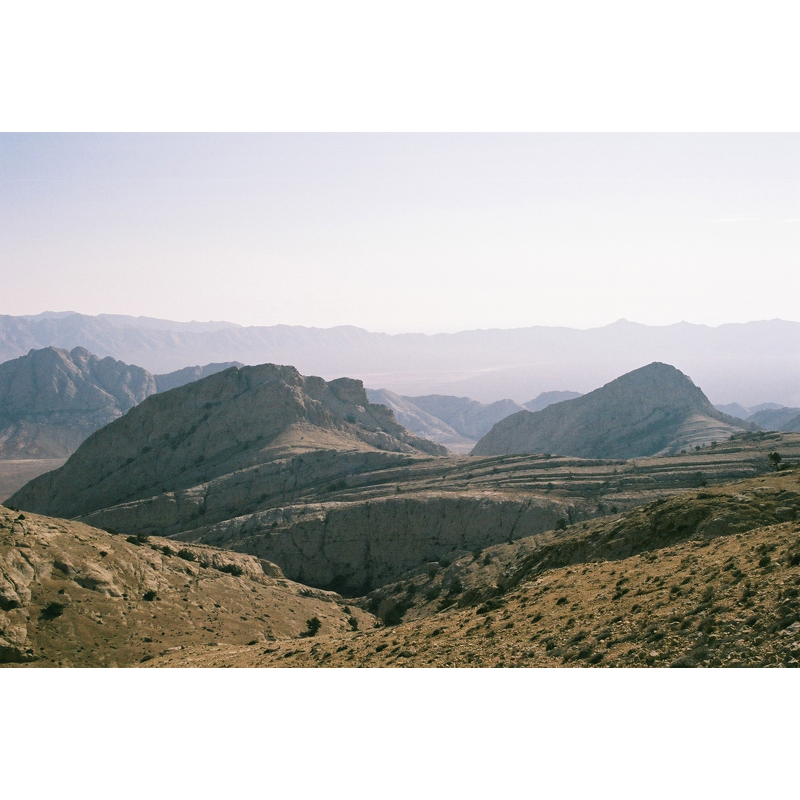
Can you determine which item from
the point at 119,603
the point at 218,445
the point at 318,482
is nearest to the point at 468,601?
the point at 119,603

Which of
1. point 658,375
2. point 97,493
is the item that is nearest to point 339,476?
point 97,493

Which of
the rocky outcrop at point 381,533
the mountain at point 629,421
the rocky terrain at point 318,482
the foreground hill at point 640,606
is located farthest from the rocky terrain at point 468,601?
the mountain at point 629,421

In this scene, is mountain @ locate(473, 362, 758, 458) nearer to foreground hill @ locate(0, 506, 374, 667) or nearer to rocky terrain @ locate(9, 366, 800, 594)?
rocky terrain @ locate(9, 366, 800, 594)

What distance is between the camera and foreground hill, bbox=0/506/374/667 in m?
35.8

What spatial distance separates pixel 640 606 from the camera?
2195 cm

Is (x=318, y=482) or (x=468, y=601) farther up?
(x=468, y=601)

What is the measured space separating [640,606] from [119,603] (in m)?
32.2

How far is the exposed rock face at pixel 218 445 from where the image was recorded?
116 metres

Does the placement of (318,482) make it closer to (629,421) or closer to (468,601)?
(468,601)

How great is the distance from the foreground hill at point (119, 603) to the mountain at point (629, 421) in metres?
121

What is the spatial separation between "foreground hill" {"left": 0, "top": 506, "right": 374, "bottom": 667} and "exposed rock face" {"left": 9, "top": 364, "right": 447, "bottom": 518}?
55.5 metres

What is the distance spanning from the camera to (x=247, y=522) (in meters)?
88.4

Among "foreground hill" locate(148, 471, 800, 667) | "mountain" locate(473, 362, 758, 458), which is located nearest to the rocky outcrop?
"foreground hill" locate(148, 471, 800, 667)

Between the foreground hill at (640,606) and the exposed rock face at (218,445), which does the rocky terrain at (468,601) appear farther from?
the exposed rock face at (218,445)
